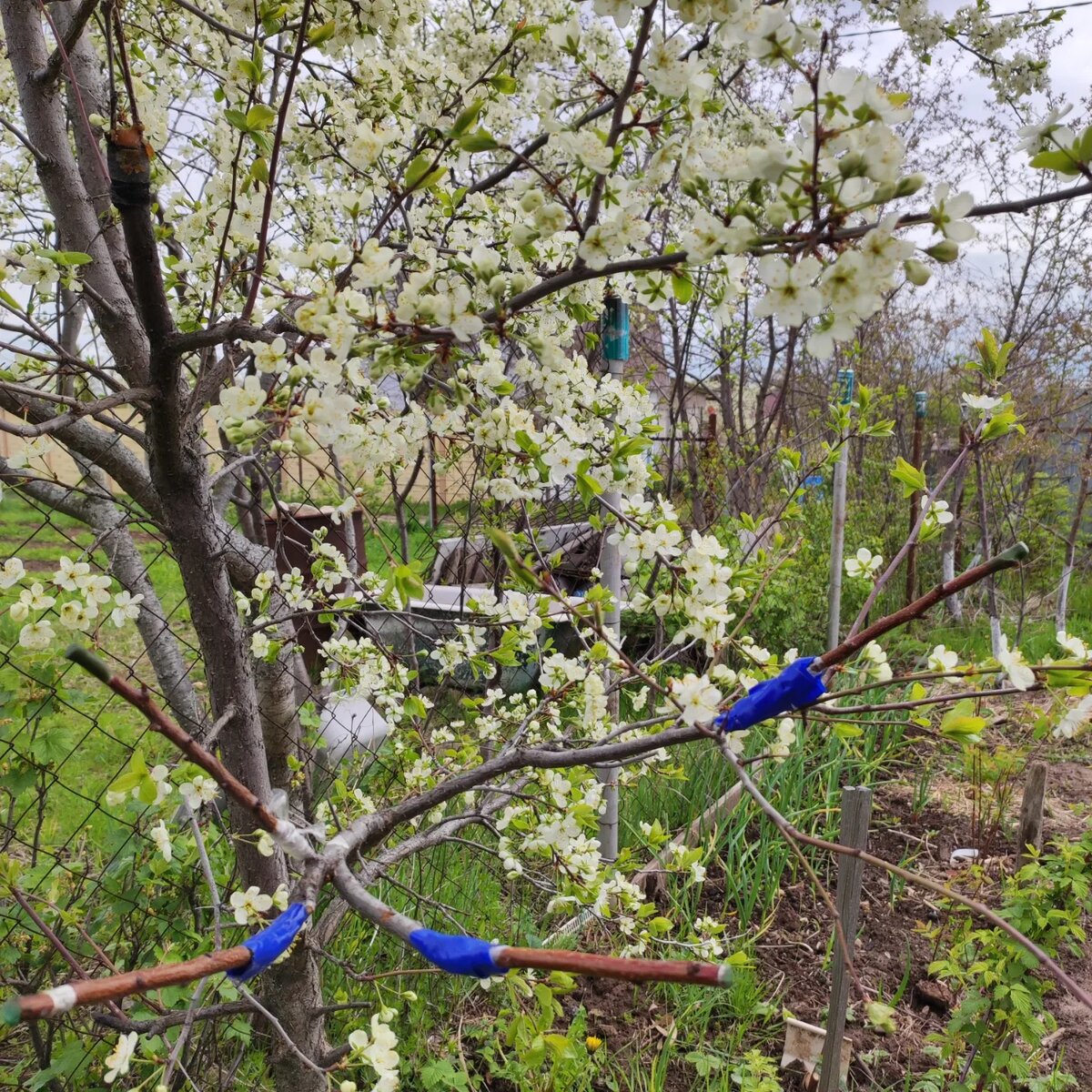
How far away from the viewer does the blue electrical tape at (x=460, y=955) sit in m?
0.60

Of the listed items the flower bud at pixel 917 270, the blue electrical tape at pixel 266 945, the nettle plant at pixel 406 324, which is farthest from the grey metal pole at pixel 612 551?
the blue electrical tape at pixel 266 945

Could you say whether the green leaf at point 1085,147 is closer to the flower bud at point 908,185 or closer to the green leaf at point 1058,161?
the green leaf at point 1058,161

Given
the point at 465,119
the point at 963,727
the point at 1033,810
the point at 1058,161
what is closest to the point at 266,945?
the point at 963,727

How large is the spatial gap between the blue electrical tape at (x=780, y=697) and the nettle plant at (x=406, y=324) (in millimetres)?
70

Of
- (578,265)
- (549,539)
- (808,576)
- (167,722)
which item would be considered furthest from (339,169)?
(808,576)

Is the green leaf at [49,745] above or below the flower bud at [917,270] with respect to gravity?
below

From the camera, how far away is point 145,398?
3.79 feet

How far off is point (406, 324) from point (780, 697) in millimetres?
590

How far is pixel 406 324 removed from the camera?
2.94 ft

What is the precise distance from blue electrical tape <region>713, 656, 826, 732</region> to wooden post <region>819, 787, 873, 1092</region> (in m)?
0.97

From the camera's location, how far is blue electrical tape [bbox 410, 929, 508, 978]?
0.60 metres

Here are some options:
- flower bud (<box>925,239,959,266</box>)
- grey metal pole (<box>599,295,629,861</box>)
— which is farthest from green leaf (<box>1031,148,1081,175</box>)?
grey metal pole (<box>599,295,629,861</box>)

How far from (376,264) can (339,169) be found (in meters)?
1.61

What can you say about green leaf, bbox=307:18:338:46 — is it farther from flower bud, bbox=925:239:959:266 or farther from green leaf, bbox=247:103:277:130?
flower bud, bbox=925:239:959:266
